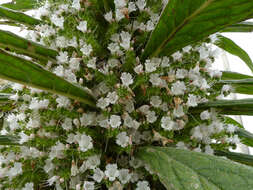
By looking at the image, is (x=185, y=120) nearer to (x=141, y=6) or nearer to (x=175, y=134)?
(x=175, y=134)

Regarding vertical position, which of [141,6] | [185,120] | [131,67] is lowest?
[185,120]

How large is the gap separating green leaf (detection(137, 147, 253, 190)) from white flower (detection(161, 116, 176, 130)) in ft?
0.19

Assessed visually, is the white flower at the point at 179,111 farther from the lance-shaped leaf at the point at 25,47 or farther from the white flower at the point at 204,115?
the lance-shaped leaf at the point at 25,47

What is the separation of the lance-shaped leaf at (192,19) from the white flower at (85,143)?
0.76 feet

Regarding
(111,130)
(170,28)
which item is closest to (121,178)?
(111,130)

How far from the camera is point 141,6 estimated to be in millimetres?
599

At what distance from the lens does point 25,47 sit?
58 cm

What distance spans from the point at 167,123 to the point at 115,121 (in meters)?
0.11

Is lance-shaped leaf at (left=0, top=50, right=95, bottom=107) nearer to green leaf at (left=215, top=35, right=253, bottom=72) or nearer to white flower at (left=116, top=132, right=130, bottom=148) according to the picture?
white flower at (left=116, top=132, right=130, bottom=148)

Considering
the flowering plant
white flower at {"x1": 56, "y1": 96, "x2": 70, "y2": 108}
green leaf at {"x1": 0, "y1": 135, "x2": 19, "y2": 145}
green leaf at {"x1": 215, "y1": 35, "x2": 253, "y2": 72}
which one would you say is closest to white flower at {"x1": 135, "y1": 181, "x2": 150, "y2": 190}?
the flowering plant

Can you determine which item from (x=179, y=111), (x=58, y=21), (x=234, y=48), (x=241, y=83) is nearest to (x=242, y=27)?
(x=234, y=48)

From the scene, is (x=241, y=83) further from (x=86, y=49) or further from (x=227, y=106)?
(x=86, y=49)

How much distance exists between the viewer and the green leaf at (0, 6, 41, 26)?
28.4 inches

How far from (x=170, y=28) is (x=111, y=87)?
175mm
